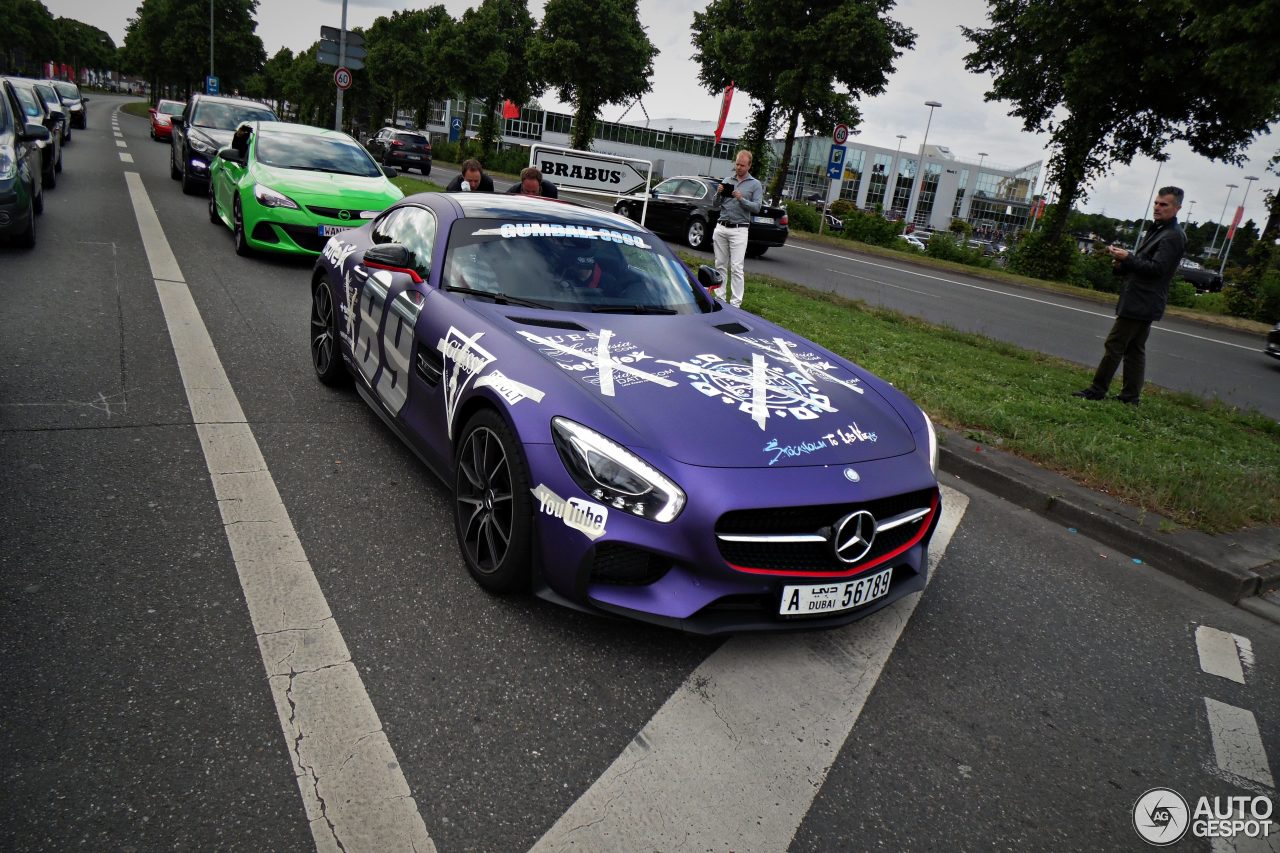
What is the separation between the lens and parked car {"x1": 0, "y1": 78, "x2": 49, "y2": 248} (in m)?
7.86

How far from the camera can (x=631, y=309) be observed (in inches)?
157

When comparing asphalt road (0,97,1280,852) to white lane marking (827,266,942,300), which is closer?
asphalt road (0,97,1280,852)

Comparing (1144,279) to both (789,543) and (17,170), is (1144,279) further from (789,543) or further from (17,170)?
(17,170)

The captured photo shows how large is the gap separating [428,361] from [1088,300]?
20215 millimetres

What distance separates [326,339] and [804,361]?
10.8 ft

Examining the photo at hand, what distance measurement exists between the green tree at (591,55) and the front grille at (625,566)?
41786 mm

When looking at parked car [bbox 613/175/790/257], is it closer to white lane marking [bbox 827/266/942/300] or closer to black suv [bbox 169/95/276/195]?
white lane marking [bbox 827/266/942/300]

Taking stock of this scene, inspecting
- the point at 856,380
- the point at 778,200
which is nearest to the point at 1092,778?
the point at 856,380

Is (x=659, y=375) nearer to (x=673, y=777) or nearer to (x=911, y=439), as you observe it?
(x=911, y=439)

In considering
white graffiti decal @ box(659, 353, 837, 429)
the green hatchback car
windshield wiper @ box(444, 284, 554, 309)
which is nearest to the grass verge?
white graffiti decal @ box(659, 353, 837, 429)

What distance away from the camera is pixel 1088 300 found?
1977cm

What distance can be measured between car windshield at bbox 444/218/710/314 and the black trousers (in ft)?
15.9

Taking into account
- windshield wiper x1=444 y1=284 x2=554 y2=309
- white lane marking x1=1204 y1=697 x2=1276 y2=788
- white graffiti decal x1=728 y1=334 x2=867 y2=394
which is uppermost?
windshield wiper x1=444 y1=284 x2=554 y2=309

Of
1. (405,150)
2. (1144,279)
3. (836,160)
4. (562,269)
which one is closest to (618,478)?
(562,269)
